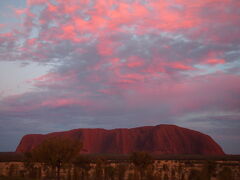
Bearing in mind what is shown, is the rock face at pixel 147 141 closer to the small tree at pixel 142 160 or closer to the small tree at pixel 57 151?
the small tree at pixel 142 160

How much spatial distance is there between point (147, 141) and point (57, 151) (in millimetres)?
110652

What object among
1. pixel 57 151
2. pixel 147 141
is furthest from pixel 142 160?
pixel 147 141

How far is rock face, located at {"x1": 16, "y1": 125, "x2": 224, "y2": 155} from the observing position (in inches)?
4919

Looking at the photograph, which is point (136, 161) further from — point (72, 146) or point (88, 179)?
point (72, 146)

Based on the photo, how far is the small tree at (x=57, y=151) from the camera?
20438 mm

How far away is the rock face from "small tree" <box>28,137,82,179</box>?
10013cm

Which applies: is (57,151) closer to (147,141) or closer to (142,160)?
(142,160)

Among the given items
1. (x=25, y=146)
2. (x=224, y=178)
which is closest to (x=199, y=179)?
(x=224, y=178)

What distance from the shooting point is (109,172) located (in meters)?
25.5

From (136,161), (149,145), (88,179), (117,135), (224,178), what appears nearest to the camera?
(224,178)

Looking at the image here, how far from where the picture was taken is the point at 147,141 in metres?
128

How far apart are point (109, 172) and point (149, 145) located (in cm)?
10193

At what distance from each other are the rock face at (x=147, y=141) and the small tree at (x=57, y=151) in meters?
100

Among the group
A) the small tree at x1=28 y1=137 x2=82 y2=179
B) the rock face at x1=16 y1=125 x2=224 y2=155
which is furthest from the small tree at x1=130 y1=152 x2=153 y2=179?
the rock face at x1=16 y1=125 x2=224 y2=155
